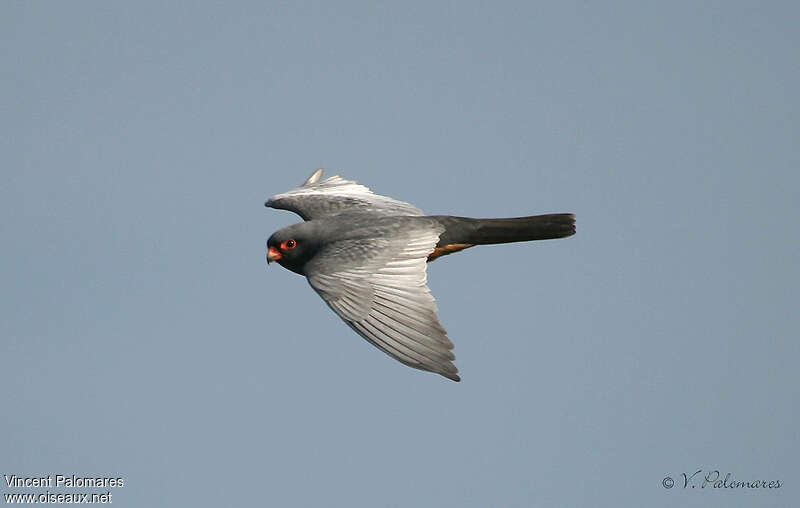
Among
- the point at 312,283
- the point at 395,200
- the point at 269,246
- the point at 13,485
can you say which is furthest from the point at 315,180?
the point at 13,485

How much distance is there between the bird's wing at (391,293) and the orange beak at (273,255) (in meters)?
0.85

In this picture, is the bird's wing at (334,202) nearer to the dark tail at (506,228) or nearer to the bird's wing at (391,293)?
the dark tail at (506,228)

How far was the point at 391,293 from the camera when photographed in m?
13.4

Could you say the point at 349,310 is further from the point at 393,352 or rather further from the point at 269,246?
the point at 269,246

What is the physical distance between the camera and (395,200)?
17766 millimetres

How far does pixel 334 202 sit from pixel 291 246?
7.40ft

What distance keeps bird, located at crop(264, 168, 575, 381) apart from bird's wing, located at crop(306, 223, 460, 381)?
10mm

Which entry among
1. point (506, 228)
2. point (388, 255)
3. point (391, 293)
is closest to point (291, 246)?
point (388, 255)

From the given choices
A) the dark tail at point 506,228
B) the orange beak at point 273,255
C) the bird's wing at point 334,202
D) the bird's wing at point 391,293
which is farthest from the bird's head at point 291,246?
the dark tail at point 506,228

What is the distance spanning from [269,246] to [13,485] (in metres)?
4.23

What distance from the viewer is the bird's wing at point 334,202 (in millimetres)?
17078

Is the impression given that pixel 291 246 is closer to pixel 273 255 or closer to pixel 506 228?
pixel 273 255

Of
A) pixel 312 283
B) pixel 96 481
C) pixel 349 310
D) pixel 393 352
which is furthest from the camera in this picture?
pixel 96 481

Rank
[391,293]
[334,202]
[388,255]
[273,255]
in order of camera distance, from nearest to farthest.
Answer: [391,293], [388,255], [273,255], [334,202]
